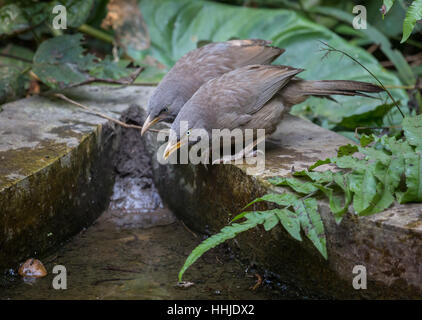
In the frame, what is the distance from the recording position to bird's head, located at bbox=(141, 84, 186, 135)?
12.5ft

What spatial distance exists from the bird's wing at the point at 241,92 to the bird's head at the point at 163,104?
37cm

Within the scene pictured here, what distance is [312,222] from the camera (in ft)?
8.36

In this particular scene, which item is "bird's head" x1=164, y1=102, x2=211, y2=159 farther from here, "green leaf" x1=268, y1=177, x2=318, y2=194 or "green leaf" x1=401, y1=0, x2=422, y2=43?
Result: "green leaf" x1=401, y1=0, x2=422, y2=43

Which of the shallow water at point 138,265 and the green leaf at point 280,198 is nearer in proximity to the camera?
the green leaf at point 280,198

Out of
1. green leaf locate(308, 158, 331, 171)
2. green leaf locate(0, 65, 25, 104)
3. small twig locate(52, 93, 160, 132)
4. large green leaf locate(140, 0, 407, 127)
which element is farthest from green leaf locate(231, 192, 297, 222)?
green leaf locate(0, 65, 25, 104)

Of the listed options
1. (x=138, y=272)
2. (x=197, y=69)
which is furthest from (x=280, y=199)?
Result: (x=197, y=69)

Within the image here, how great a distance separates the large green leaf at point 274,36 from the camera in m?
4.95

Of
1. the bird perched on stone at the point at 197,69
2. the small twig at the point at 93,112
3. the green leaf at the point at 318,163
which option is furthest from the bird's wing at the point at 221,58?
the green leaf at the point at 318,163

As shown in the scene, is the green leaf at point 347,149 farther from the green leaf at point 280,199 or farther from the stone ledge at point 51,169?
the stone ledge at point 51,169

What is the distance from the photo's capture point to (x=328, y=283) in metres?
2.71

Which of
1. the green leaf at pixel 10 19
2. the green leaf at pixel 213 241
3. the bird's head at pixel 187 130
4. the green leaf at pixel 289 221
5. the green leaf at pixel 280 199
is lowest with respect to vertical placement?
→ the green leaf at pixel 213 241

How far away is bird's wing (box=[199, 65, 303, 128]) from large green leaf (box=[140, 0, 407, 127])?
1.24 metres

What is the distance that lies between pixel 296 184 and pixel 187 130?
85 centimetres
